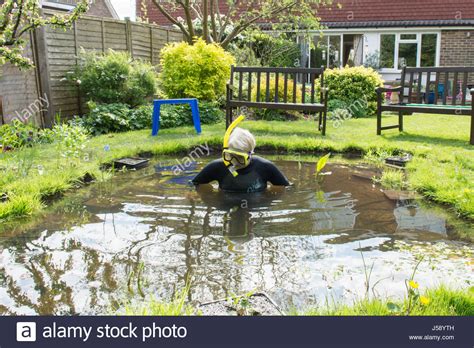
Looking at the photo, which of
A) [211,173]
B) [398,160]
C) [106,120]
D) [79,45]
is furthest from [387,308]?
[79,45]

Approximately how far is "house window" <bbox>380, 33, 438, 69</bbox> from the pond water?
56.0 ft

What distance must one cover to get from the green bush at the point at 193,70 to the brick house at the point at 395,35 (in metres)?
9.14

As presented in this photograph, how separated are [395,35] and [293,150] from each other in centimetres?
1533

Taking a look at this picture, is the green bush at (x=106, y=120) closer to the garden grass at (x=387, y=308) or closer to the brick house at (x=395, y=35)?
the garden grass at (x=387, y=308)

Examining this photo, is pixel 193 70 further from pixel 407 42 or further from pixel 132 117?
pixel 407 42

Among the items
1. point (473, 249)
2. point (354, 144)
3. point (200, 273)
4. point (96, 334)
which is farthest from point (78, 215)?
point (354, 144)

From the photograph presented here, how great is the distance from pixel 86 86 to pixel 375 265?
888 centimetres

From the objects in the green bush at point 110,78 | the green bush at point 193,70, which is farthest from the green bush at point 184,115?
the green bush at point 110,78

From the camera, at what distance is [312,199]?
5.06 metres

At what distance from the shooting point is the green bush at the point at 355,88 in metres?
12.9

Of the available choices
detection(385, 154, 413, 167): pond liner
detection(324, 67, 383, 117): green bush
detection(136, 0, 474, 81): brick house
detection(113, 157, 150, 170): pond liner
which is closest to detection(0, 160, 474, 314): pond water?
detection(113, 157, 150, 170): pond liner

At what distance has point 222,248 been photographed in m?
3.65

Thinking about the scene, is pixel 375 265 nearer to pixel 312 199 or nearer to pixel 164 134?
pixel 312 199

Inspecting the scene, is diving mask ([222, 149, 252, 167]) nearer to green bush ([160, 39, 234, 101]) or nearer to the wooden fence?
the wooden fence
